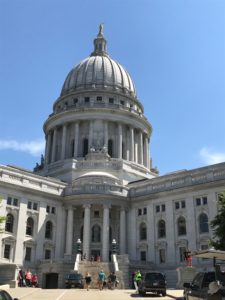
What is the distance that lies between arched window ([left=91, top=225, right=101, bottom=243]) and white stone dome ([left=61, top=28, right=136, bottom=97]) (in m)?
38.9

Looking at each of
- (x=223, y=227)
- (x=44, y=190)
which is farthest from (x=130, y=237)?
(x=223, y=227)

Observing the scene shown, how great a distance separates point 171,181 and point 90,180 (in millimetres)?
14428

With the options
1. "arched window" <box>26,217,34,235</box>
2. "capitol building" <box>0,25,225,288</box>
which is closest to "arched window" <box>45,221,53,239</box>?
"capitol building" <box>0,25,225,288</box>

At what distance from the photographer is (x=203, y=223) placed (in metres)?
56.6

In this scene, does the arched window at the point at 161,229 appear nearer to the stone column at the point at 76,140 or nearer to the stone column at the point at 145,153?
the stone column at the point at 76,140

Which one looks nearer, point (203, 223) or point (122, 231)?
point (203, 223)

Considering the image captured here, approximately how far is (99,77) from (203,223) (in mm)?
50473

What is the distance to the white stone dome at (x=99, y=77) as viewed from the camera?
9425 centimetres

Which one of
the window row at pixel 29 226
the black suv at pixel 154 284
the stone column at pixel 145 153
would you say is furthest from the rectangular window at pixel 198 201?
the stone column at pixel 145 153

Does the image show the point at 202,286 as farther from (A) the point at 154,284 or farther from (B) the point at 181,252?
(B) the point at 181,252

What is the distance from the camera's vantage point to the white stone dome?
9425 cm

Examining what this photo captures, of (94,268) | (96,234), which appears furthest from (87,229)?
(94,268)

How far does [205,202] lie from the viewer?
57219mm

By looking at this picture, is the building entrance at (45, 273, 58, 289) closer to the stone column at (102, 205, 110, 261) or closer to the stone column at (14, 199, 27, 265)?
the stone column at (14, 199, 27, 265)
